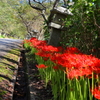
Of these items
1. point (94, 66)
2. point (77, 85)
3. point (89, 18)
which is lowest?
point (77, 85)

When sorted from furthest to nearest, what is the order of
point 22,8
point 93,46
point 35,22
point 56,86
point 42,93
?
point 35,22 < point 22,8 < point 93,46 < point 42,93 < point 56,86

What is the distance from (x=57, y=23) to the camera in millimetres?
6375

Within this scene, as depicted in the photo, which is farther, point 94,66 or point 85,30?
point 85,30

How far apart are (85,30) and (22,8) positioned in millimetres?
23779

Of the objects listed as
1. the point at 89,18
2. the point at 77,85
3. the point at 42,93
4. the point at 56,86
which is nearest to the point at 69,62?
the point at 77,85

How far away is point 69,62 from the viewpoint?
6.40 feet

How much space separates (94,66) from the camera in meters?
1.81

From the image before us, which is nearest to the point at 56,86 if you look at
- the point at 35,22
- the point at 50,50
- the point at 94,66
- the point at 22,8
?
the point at 94,66

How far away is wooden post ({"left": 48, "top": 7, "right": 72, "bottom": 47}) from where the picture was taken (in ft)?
20.5

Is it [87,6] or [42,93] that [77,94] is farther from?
[87,6]

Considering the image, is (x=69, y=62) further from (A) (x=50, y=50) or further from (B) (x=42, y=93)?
(A) (x=50, y=50)

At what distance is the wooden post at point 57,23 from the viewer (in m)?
6.24

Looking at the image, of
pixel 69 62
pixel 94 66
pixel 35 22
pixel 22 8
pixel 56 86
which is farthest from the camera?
pixel 35 22

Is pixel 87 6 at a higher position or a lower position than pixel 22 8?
lower
